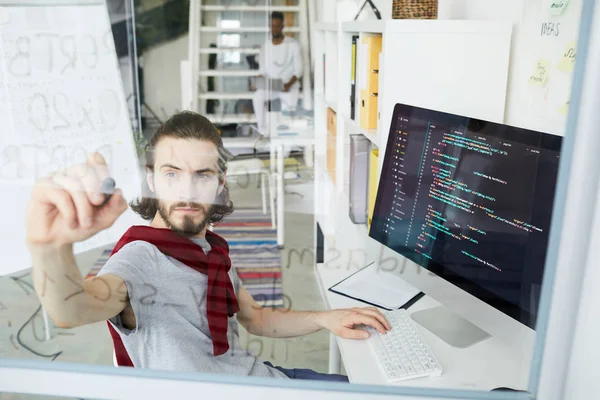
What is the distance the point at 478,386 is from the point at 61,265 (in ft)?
1.82

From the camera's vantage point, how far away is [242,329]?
0.82m

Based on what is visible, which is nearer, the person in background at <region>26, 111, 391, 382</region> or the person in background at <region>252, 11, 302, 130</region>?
the person in background at <region>26, 111, 391, 382</region>

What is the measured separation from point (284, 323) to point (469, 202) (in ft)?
1.37

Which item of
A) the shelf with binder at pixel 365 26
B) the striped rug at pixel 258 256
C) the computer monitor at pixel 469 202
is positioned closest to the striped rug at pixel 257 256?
the striped rug at pixel 258 256

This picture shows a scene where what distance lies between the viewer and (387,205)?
1197mm

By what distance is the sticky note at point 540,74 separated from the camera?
1.15 metres

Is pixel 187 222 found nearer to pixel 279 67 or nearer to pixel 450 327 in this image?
pixel 279 67

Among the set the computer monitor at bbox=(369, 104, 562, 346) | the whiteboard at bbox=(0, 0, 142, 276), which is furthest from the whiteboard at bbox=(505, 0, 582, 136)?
the whiteboard at bbox=(0, 0, 142, 276)

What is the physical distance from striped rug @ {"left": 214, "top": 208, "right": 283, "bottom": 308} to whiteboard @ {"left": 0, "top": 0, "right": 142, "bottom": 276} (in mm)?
198

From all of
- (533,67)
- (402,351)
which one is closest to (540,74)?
(533,67)

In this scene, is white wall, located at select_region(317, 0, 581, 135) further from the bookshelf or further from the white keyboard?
the white keyboard

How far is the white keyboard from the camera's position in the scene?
0.80 meters

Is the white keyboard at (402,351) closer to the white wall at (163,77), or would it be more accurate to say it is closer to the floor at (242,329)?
the floor at (242,329)

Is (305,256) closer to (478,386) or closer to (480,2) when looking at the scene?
(478,386)
